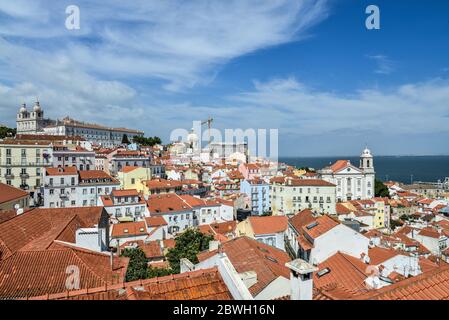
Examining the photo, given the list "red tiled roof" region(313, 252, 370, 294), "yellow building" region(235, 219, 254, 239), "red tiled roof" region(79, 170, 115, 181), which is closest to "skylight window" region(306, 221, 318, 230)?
"red tiled roof" region(313, 252, 370, 294)

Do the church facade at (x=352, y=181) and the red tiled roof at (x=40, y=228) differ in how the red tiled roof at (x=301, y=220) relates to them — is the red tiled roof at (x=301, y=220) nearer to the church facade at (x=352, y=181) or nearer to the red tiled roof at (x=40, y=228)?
the red tiled roof at (x=40, y=228)

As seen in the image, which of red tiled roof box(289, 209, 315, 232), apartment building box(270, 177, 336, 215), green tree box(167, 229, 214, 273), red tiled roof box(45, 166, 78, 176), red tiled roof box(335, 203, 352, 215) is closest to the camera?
green tree box(167, 229, 214, 273)

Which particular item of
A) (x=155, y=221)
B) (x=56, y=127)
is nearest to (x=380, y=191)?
(x=155, y=221)

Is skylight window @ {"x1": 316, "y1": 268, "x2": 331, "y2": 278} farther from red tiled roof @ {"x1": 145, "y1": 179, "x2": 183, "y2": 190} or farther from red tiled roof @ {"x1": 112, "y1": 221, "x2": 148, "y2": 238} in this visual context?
red tiled roof @ {"x1": 145, "y1": 179, "x2": 183, "y2": 190}

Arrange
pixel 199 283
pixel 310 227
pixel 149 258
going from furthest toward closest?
1. pixel 149 258
2. pixel 310 227
3. pixel 199 283

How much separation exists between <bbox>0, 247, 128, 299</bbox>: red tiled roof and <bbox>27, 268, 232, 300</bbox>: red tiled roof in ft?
6.63

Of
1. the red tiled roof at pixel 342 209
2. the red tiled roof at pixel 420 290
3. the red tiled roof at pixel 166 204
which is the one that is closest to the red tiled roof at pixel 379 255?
the red tiled roof at pixel 420 290

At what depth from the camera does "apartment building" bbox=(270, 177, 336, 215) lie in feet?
147

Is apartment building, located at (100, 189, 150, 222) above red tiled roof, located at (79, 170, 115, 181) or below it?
below

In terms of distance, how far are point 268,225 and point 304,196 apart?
930 inches
